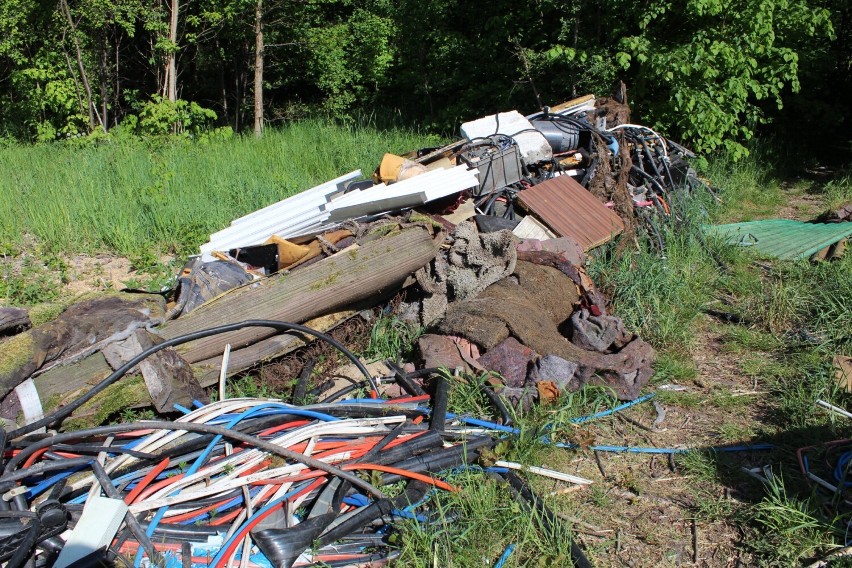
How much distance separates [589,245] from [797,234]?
271 centimetres

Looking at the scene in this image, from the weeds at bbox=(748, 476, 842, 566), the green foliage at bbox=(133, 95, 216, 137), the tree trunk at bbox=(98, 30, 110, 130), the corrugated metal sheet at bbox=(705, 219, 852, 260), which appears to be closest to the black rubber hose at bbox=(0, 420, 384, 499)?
the weeds at bbox=(748, 476, 842, 566)

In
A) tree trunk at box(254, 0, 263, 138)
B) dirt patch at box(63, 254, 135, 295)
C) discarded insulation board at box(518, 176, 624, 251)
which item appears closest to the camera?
dirt patch at box(63, 254, 135, 295)

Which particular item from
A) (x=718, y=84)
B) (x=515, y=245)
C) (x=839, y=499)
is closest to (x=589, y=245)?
(x=515, y=245)

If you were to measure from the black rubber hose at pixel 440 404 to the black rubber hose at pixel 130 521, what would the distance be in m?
1.48

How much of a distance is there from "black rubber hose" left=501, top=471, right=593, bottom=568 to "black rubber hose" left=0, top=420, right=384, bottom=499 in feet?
2.19

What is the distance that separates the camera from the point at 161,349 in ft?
12.5

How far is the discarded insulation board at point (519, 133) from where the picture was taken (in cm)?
684

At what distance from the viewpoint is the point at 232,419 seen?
3.54m

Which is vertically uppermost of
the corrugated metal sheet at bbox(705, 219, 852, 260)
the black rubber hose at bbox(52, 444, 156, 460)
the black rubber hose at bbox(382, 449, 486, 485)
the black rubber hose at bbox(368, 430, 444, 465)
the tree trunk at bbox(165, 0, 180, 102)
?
the tree trunk at bbox(165, 0, 180, 102)

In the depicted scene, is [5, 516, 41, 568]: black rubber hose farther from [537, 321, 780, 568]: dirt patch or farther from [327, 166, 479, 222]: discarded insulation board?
[327, 166, 479, 222]: discarded insulation board

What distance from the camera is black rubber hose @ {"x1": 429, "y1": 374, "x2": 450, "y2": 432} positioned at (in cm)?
366

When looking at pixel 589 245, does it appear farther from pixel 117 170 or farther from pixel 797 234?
pixel 117 170

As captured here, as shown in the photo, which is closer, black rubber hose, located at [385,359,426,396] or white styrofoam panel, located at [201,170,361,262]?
black rubber hose, located at [385,359,426,396]

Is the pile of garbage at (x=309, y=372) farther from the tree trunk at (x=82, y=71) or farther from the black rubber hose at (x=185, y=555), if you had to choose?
the tree trunk at (x=82, y=71)
